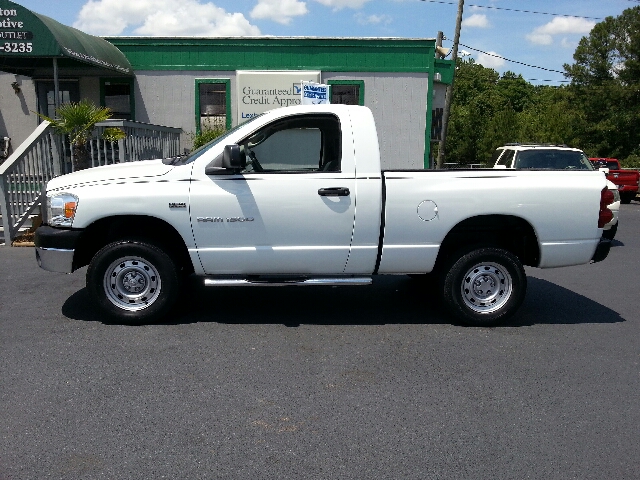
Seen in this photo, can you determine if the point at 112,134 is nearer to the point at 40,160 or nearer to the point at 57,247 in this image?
the point at 40,160

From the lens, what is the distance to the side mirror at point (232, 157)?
559 cm

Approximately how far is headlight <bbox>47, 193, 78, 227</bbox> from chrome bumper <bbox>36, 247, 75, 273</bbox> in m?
0.24

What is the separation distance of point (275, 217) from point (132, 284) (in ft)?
5.04

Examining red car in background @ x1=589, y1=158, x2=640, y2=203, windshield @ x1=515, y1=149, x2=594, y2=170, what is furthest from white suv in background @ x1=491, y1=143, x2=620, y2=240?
red car in background @ x1=589, y1=158, x2=640, y2=203

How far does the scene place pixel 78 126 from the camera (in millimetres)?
10992

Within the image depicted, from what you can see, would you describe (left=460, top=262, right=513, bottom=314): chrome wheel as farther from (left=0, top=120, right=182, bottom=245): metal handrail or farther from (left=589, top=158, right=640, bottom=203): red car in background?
(left=589, top=158, right=640, bottom=203): red car in background

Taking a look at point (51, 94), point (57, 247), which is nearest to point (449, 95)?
point (51, 94)

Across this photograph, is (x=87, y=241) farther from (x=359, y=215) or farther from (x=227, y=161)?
(x=359, y=215)

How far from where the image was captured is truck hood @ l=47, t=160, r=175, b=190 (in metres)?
5.89

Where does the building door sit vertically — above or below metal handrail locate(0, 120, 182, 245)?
above

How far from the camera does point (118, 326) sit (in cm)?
608

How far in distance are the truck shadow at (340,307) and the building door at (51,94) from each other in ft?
39.8

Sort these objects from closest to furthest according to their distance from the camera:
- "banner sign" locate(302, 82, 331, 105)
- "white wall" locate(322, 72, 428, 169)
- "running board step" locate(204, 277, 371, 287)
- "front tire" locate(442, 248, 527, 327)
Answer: "running board step" locate(204, 277, 371, 287) < "front tire" locate(442, 248, 527, 327) < "banner sign" locate(302, 82, 331, 105) < "white wall" locate(322, 72, 428, 169)

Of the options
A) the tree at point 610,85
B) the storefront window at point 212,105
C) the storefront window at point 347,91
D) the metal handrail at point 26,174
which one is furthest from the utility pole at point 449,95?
the tree at point 610,85
